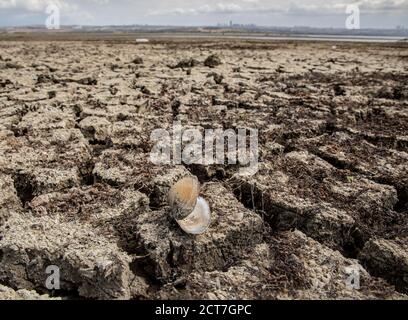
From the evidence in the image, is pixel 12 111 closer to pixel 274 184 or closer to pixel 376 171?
pixel 274 184

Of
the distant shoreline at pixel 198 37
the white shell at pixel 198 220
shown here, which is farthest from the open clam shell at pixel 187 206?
the distant shoreline at pixel 198 37

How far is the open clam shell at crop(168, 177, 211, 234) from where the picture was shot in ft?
6.05

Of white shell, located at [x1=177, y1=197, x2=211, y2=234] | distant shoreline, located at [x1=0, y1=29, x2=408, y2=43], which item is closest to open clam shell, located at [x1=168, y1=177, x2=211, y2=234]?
white shell, located at [x1=177, y1=197, x2=211, y2=234]

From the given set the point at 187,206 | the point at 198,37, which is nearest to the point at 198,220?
the point at 187,206

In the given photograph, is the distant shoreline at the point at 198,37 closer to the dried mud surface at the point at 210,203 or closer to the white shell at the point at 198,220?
the dried mud surface at the point at 210,203

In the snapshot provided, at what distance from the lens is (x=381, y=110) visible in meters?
4.59

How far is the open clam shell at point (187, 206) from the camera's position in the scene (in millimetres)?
1845

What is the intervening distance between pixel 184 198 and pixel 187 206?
0.13 ft

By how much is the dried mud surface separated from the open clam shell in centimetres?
5

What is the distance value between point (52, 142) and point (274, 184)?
1746mm

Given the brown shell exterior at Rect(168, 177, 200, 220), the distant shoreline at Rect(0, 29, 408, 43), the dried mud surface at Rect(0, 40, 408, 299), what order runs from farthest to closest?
the distant shoreline at Rect(0, 29, 408, 43), the brown shell exterior at Rect(168, 177, 200, 220), the dried mud surface at Rect(0, 40, 408, 299)

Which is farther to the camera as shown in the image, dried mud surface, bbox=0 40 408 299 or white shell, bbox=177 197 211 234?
white shell, bbox=177 197 211 234

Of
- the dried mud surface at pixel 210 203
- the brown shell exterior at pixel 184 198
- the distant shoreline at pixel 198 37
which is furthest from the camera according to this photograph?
the distant shoreline at pixel 198 37

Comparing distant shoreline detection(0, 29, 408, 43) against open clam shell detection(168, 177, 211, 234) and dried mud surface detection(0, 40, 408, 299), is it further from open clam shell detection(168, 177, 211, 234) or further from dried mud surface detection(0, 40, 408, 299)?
open clam shell detection(168, 177, 211, 234)
